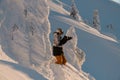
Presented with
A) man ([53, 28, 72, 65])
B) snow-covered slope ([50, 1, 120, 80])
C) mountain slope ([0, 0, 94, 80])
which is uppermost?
man ([53, 28, 72, 65])

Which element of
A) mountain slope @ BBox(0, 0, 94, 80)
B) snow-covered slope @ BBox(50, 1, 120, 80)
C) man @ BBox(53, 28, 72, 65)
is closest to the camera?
man @ BBox(53, 28, 72, 65)

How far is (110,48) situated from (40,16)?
57434 millimetres

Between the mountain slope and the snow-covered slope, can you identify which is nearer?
the mountain slope

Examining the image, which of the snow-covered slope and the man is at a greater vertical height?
the man

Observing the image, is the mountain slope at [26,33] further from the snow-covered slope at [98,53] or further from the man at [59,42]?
the snow-covered slope at [98,53]

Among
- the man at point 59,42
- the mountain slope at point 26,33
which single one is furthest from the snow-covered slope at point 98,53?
the man at point 59,42

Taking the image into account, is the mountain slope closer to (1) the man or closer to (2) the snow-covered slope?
(1) the man

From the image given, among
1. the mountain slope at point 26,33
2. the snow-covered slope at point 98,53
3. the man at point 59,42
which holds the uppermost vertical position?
the man at point 59,42

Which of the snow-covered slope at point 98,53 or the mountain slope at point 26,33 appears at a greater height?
the mountain slope at point 26,33

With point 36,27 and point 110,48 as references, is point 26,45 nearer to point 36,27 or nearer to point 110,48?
point 36,27

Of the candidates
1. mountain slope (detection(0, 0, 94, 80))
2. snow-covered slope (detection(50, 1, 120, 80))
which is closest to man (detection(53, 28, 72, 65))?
mountain slope (detection(0, 0, 94, 80))

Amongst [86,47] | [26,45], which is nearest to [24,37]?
[26,45]

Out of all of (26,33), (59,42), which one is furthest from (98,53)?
(59,42)

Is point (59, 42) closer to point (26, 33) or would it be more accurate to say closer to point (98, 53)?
point (26, 33)
